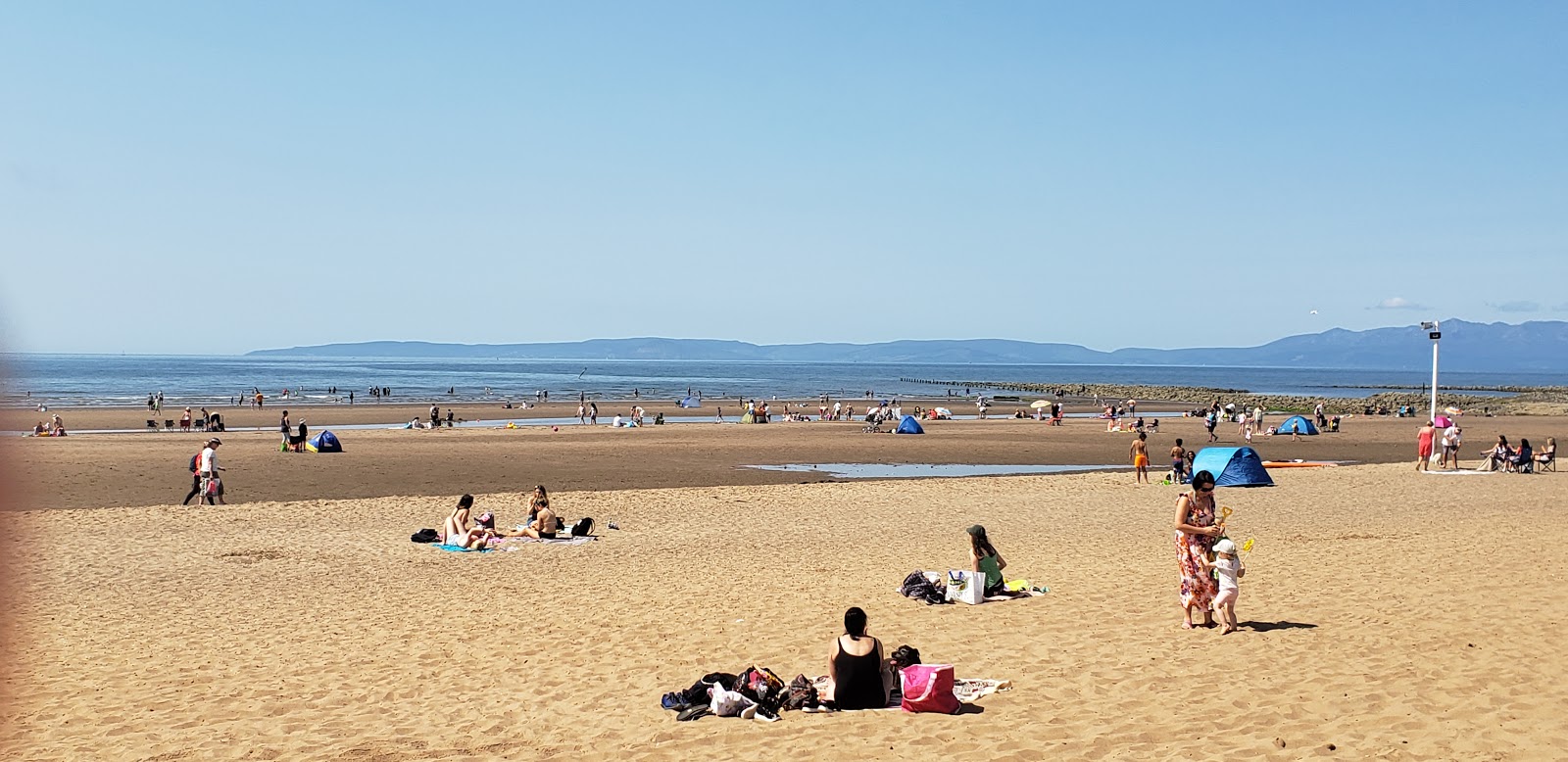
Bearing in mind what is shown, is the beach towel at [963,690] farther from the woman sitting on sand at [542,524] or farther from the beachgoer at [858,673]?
the woman sitting on sand at [542,524]

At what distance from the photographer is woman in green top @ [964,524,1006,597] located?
13094 millimetres

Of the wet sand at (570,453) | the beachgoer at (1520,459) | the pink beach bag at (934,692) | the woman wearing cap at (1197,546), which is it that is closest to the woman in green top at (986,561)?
the woman wearing cap at (1197,546)

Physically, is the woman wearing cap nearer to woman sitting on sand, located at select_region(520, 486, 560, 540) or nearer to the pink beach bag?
the pink beach bag

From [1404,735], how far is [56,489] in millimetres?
26168

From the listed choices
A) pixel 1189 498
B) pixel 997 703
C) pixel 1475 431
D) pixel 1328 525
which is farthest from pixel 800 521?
pixel 1475 431

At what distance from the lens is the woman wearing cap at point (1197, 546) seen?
11094 mm

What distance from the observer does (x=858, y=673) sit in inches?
350

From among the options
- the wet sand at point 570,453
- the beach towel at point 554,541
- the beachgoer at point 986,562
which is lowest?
the wet sand at point 570,453

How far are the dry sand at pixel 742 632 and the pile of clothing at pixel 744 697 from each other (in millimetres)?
159

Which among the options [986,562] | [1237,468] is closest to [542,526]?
[986,562]

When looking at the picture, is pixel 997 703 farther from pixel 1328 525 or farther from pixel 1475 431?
pixel 1475 431

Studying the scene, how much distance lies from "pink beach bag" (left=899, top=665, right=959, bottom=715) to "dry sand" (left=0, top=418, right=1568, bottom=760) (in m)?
0.13

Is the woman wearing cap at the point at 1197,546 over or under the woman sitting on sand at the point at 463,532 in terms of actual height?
over

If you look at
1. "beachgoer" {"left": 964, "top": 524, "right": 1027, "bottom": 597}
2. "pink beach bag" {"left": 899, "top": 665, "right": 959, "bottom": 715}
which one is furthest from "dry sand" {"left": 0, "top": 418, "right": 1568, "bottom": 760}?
"beachgoer" {"left": 964, "top": 524, "right": 1027, "bottom": 597}
